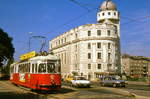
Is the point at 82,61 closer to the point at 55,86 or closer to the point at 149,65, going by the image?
the point at 55,86

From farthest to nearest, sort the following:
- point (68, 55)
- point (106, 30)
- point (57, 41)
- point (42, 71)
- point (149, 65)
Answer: point (149, 65) → point (57, 41) → point (68, 55) → point (106, 30) → point (42, 71)

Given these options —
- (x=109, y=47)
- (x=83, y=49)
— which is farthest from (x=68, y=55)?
(x=109, y=47)

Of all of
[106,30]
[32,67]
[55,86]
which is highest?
[106,30]

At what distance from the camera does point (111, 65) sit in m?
73.6

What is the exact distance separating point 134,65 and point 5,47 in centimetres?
10341

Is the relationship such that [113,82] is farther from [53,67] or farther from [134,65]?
[134,65]

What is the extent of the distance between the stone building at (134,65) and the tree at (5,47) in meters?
88.5

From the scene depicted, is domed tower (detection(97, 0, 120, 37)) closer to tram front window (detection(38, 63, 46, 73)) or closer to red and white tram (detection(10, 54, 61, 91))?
red and white tram (detection(10, 54, 61, 91))

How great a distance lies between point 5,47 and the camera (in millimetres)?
57094

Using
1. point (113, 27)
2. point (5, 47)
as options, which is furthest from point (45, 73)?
point (113, 27)

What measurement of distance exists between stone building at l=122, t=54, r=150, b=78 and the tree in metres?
88.5

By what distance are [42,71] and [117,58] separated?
5700cm

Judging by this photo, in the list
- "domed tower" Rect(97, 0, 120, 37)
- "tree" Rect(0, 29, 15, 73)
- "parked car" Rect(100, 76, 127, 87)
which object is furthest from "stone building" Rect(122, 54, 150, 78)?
"parked car" Rect(100, 76, 127, 87)

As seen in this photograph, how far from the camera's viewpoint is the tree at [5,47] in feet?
184
